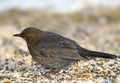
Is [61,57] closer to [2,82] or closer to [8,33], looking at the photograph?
[2,82]

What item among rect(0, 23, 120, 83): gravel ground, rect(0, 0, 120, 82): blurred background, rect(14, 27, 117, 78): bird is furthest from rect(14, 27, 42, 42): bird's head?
rect(0, 0, 120, 82): blurred background

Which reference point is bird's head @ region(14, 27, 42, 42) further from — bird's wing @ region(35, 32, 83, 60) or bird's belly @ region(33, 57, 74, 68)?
Answer: bird's belly @ region(33, 57, 74, 68)

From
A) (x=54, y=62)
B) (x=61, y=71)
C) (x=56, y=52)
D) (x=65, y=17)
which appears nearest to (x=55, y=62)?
(x=54, y=62)

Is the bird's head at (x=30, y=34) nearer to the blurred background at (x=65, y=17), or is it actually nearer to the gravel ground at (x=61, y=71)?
the gravel ground at (x=61, y=71)

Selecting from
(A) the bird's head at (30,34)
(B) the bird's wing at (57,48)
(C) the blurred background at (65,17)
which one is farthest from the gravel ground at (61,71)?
(C) the blurred background at (65,17)

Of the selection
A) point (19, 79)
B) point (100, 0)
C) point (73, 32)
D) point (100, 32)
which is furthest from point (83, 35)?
point (100, 0)

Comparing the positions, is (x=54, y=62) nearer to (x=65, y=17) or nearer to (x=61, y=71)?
(x=61, y=71)
